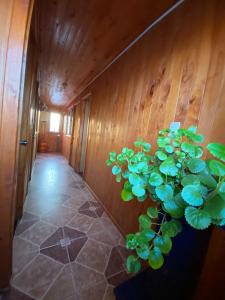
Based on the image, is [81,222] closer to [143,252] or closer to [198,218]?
[143,252]

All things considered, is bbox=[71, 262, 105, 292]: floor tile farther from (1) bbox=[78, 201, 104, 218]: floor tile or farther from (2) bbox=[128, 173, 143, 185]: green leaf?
(2) bbox=[128, 173, 143, 185]: green leaf

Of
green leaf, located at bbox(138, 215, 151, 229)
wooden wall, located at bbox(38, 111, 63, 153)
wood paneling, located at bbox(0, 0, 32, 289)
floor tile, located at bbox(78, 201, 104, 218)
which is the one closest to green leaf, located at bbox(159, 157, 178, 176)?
green leaf, located at bbox(138, 215, 151, 229)

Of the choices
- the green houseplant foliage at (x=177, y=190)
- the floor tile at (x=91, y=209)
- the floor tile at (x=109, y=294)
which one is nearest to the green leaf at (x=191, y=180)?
the green houseplant foliage at (x=177, y=190)

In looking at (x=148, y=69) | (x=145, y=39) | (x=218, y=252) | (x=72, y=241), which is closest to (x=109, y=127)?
(x=148, y=69)

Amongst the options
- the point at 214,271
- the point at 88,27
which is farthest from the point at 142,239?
the point at 88,27

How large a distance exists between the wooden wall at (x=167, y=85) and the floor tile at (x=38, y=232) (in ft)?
2.75

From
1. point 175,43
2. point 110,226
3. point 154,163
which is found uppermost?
point 175,43

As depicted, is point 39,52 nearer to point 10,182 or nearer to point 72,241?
point 10,182

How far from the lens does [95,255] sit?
150 cm

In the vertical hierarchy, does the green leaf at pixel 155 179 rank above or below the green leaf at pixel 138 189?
above

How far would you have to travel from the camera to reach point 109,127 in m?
2.45

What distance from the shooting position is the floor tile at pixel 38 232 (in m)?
1.59

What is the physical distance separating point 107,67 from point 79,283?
9.56 ft

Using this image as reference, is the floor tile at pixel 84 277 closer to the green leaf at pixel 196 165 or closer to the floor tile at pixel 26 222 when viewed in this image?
the floor tile at pixel 26 222
